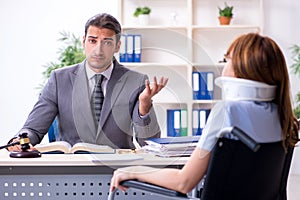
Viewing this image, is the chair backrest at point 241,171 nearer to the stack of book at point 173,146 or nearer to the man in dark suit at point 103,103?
the stack of book at point 173,146

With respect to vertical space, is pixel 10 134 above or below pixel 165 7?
below

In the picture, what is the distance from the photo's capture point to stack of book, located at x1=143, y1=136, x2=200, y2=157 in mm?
2498

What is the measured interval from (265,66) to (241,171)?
0.32m

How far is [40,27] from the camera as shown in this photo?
5625mm

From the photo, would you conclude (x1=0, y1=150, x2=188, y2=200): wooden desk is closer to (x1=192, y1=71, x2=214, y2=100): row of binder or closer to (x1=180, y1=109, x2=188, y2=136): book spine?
(x1=180, y1=109, x2=188, y2=136): book spine

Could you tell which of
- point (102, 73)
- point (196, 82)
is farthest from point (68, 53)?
point (102, 73)

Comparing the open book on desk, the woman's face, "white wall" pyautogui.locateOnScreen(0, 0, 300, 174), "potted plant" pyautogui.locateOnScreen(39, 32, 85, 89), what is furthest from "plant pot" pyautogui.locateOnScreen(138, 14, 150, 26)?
the woman's face

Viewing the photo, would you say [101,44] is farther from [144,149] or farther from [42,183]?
[42,183]

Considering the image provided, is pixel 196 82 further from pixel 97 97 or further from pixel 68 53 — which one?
pixel 97 97

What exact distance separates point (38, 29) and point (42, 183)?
3342 millimetres

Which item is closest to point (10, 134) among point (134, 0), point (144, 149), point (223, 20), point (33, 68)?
point (33, 68)

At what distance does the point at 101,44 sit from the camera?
289 centimetres

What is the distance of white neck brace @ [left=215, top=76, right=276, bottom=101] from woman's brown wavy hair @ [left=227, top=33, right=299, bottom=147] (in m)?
0.02

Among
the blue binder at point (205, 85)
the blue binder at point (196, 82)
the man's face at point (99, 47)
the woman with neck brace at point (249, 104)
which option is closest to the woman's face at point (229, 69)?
the woman with neck brace at point (249, 104)
